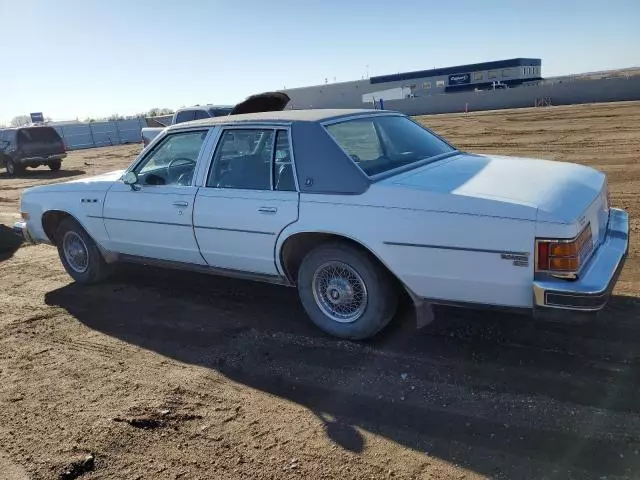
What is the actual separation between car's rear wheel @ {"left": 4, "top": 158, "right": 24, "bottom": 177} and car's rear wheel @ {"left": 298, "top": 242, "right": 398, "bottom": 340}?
61.5ft

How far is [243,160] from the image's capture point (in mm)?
4602

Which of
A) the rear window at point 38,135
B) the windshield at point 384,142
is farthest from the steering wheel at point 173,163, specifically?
the rear window at point 38,135

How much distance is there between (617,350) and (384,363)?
1550 mm

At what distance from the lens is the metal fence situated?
3466 cm

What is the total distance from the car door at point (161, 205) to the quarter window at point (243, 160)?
236mm

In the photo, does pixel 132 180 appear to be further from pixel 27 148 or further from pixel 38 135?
pixel 38 135

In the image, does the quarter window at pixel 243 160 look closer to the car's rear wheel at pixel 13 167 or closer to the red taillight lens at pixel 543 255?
the red taillight lens at pixel 543 255

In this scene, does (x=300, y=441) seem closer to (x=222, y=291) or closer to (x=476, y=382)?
(x=476, y=382)

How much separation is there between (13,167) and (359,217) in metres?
19.5

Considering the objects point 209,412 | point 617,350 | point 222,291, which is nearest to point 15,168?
point 222,291

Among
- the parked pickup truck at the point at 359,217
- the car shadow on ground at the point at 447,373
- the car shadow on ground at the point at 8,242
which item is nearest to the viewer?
the car shadow on ground at the point at 447,373

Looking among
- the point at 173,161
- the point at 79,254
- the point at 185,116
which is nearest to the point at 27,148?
the point at 185,116

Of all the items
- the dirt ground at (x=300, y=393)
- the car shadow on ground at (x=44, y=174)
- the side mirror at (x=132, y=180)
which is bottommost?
the dirt ground at (x=300, y=393)

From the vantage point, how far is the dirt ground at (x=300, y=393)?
114 inches
